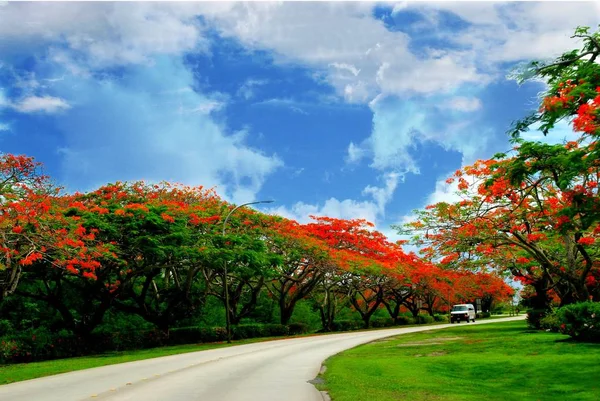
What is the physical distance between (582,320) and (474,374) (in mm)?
8746

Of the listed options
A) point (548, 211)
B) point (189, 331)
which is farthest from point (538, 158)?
point (189, 331)

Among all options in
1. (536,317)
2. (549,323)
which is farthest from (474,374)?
(536,317)

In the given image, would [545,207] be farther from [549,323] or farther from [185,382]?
[185,382]

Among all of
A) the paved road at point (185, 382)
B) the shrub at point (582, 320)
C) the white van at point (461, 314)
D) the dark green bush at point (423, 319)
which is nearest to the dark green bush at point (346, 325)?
the white van at point (461, 314)

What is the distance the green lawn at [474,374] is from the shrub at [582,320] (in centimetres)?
56

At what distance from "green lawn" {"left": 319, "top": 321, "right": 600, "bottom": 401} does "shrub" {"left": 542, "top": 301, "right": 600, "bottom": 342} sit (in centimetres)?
56

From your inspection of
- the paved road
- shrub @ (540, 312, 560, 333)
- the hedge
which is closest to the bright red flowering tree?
shrub @ (540, 312, 560, 333)

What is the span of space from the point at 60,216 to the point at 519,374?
18.0 m

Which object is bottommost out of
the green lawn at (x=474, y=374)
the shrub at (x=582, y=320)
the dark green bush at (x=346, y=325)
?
the green lawn at (x=474, y=374)

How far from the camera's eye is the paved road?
11734 mm

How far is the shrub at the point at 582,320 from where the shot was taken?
21.6m

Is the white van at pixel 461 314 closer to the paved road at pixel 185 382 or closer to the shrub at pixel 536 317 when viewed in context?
the shrub at pixel 536 317

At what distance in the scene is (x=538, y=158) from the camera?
14.8 metres

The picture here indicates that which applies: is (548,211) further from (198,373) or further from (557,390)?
(198,373)
